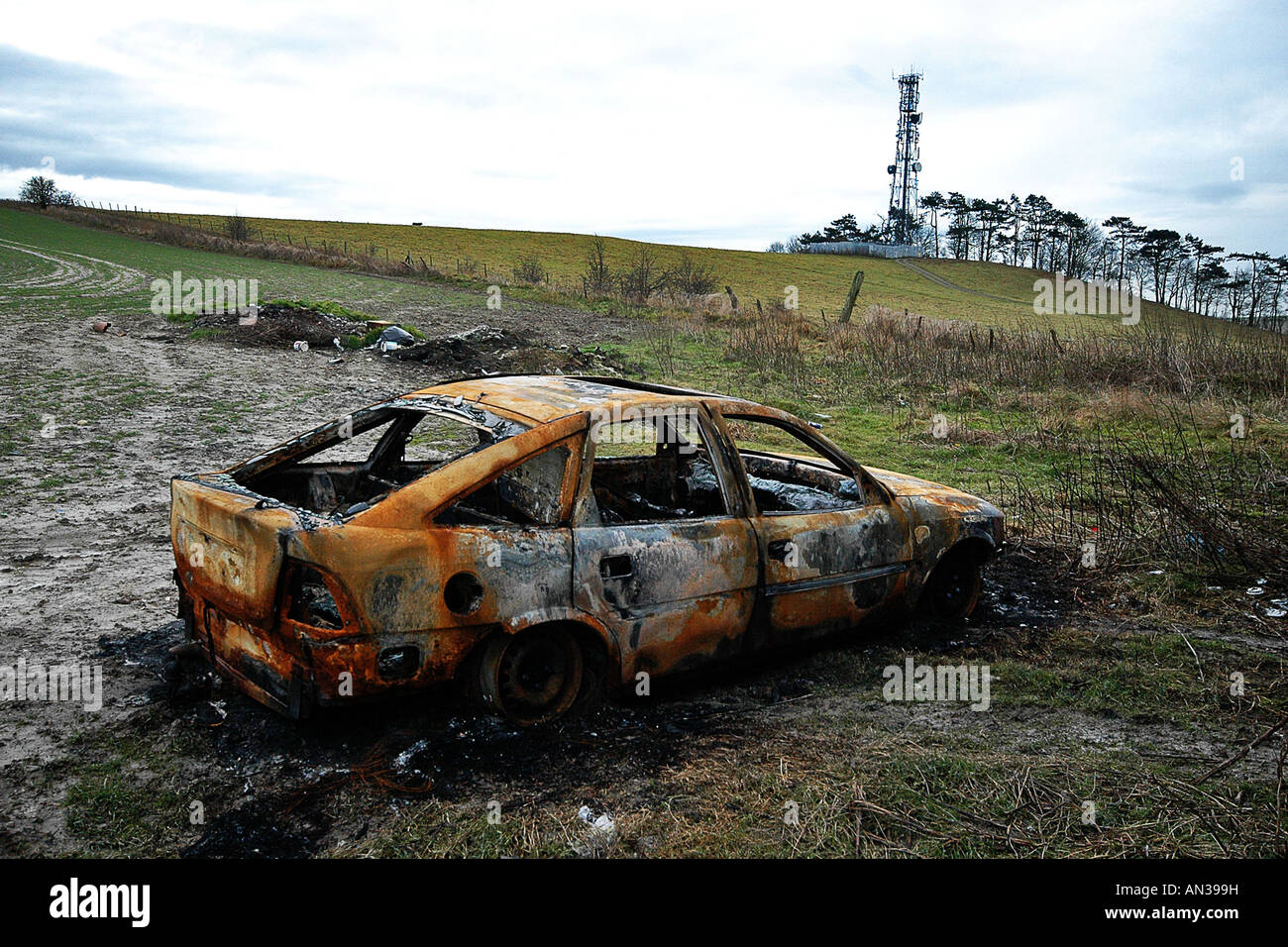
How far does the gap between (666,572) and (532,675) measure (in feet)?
2.49

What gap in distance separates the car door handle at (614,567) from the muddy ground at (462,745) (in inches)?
27.1

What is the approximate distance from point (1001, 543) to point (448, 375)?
12.0m

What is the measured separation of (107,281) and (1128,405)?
2588cm

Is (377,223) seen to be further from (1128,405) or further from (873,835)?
(873,835)

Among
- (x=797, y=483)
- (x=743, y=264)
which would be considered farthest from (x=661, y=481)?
(x=743, y=264)

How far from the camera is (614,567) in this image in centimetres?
399

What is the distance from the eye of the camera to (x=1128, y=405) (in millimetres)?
12992

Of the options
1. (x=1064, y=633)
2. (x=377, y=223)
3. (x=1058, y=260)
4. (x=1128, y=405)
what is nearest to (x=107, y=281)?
(x=1128, y=405)

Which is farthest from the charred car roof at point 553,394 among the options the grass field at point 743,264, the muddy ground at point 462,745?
the grass field at point 743,264
